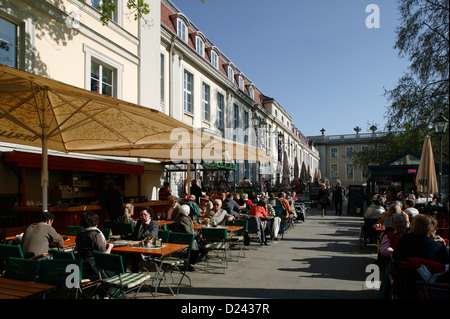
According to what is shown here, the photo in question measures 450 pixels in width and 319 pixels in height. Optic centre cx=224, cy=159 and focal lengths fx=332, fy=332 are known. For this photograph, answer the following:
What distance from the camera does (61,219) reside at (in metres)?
8.55

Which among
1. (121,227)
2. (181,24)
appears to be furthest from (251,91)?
(121,227)

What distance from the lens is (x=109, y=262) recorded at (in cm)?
413

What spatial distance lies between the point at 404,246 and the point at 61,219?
309 inches

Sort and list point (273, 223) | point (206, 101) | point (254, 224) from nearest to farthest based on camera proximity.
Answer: point (254, 224)
point (273, 223)
point (206, 101)

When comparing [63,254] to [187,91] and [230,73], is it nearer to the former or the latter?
[187,91]

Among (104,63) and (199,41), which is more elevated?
(199,41)

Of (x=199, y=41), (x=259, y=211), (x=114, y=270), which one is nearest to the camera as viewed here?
(x=114, y=270)

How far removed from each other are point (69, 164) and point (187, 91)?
9632 millimetres

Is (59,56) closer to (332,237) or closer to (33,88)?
(33,88)

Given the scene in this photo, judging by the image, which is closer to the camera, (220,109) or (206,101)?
(206,101)

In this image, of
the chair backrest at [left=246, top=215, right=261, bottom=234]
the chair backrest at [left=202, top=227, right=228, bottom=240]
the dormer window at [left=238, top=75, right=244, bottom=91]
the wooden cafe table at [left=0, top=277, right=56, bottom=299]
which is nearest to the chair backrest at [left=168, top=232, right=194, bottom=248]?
the chair backrest at [left=202, top=227, right=228, bottom=240]

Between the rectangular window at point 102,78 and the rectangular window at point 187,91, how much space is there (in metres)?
5.54

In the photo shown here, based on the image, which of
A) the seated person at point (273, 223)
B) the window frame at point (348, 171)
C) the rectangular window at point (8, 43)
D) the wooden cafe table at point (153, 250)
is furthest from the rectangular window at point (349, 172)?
the wooden cafe table at point (153, 250)

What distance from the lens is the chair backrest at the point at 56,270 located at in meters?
3.66
